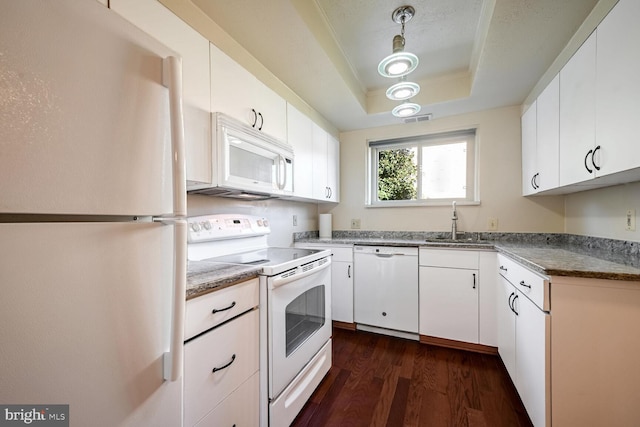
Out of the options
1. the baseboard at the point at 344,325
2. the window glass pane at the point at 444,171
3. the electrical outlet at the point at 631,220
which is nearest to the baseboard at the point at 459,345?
the baseboard at the point at 344,325

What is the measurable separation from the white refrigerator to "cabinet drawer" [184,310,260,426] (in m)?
0.28

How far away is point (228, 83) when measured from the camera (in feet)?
4.83

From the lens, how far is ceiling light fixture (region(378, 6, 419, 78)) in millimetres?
1437

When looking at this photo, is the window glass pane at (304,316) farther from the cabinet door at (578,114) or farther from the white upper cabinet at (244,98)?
the cabinet door at (578,114)

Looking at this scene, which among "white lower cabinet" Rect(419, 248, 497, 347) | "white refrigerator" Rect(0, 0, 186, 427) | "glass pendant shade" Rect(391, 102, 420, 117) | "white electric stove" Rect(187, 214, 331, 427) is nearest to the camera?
"white refrigerator" Rect(0, 0, 186, 427)

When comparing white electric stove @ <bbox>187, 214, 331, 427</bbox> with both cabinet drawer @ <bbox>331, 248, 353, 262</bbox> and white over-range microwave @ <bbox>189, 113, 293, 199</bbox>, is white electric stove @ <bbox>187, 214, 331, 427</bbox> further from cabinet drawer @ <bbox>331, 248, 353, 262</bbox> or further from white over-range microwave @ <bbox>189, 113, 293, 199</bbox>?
cabinet drawer @ <bbox>331, 248, 353, 262</bbox>

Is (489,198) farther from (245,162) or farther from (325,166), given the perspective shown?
(245,162)

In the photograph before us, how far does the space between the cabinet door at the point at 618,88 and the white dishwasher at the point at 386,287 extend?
1444 mm

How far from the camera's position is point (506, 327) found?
5.87 ft

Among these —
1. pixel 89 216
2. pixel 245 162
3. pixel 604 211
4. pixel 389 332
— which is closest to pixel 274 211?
pixel 245 162

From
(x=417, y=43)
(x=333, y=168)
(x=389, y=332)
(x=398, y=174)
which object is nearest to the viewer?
(x=417, y=43)

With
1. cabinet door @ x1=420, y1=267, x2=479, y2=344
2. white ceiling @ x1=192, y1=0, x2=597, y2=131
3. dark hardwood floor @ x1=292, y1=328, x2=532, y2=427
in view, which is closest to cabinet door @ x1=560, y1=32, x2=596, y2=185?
white ceiling @ x1=192, y1=0, x2=597, y2=131

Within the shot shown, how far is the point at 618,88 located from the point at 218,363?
6.78 feet

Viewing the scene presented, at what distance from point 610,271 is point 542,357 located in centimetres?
49
